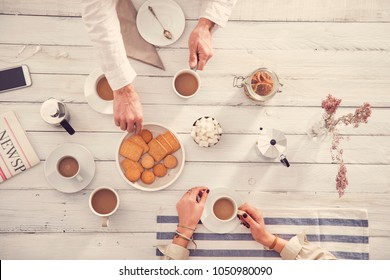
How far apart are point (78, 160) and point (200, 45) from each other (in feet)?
2.19

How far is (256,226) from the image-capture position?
56.9 inches

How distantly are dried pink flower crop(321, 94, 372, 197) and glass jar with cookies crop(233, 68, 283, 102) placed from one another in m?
0.21

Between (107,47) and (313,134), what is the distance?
0.89 m

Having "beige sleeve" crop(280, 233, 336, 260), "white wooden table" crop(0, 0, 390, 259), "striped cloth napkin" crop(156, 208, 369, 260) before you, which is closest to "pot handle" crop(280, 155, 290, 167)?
"white wooden table" crop(0, 0, 390, 259)

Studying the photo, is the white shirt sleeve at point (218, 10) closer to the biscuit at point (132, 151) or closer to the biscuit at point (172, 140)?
the biscuit at point (172, 140)

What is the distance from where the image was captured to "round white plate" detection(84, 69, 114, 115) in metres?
1.49

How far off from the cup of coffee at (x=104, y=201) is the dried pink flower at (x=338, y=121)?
891mm

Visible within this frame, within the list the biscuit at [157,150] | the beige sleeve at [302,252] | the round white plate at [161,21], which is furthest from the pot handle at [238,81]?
the beige sleeve at [302,252]

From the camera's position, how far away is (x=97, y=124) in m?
1.52

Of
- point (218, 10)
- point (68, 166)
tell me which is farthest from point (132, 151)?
point (218, 10)

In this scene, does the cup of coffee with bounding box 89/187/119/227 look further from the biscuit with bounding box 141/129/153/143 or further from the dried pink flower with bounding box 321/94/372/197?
the dried pink flower with bounding box 321/94/372/197

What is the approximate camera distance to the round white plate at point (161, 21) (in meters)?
1.54

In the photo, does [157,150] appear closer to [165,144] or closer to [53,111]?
[165,144]

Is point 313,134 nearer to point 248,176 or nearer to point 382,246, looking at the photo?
point 248,176
